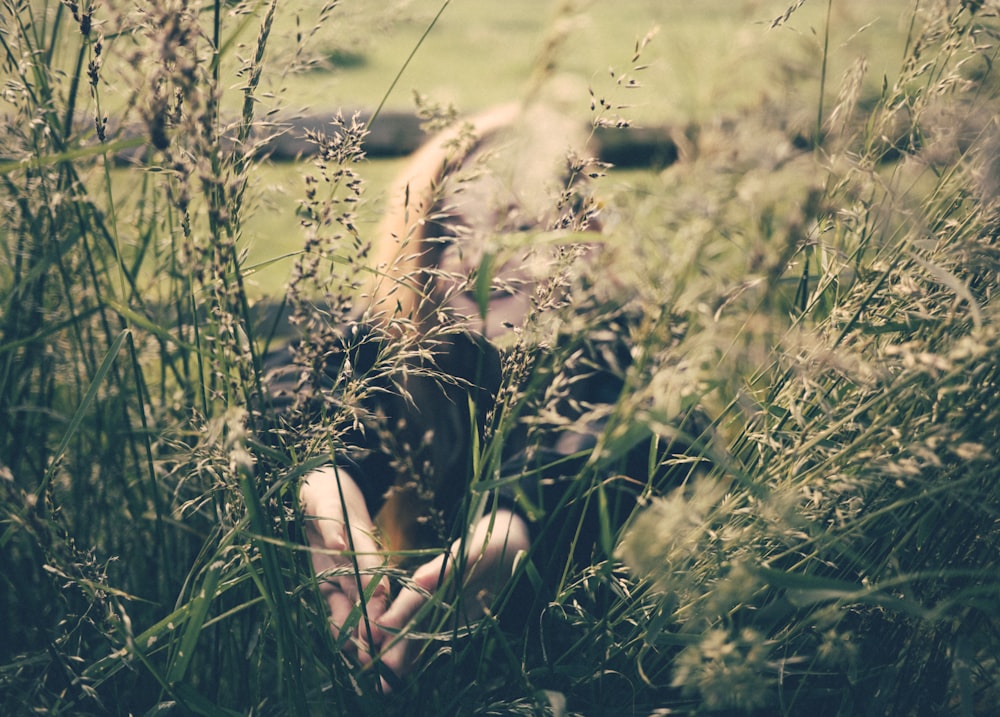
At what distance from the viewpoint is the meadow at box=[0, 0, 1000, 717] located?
47cm

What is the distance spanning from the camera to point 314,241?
1.80 ft

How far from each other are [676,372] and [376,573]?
0.36 meters

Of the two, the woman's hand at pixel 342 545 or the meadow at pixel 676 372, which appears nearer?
the meadow at pixel 676 372

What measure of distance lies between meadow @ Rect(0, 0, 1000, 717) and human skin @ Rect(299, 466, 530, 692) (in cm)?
5

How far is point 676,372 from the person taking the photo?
48cm

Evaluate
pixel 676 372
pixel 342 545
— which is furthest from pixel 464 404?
pixel 676 372

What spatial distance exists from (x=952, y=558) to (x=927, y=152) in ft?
1.29

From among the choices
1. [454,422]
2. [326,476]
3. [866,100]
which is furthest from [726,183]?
[454,422]

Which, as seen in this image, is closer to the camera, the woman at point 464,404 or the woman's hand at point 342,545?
the woman at point 464,404

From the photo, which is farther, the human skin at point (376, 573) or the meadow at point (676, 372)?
the human skin at point (376, 573)

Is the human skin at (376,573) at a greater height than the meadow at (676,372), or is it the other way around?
the meadow at (676,372)

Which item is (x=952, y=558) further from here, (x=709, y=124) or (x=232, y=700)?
(x=232, y=700)

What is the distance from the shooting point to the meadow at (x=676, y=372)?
47 cm

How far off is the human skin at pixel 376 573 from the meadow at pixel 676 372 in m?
0.05
